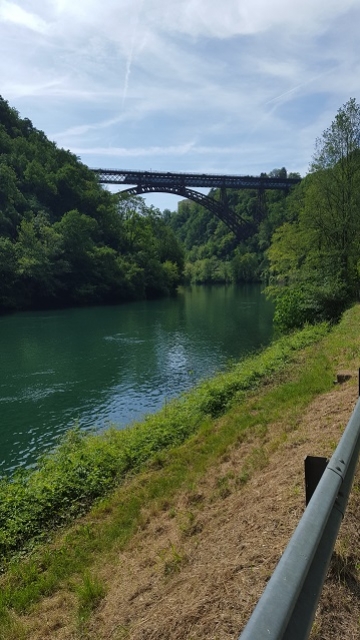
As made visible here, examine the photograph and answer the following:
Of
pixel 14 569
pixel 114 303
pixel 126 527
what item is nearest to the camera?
pixel 14 569

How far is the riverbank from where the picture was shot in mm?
2922

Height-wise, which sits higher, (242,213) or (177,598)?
(242,213)

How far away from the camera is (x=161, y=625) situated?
2768 millimetres

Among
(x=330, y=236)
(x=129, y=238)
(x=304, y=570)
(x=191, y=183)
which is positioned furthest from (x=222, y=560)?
(x=191, y=183)

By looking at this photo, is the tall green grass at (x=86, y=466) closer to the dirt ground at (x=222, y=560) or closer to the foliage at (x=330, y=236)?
the dirt ground at (x=222, y=560)

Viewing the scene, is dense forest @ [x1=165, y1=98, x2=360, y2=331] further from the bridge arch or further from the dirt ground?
the bridge arch

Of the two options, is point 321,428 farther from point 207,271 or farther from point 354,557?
point 207,271

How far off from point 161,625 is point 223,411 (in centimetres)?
692

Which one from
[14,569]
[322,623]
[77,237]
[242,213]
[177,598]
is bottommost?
[14,569]

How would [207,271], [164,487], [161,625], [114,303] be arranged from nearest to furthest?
[161,625] < [164,487] < [114,303] < [207,271]

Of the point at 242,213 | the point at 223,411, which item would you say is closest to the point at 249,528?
the point at 223,411

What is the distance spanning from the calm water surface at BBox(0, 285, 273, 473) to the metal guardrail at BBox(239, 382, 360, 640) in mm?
9357

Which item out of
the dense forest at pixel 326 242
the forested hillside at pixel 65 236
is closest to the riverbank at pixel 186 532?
the dense forest at pixel 326 242

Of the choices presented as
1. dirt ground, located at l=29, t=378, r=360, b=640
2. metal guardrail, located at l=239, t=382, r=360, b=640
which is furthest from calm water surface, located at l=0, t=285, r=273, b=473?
metal guardrail, located at l=239, t=382, r=360, b=640
